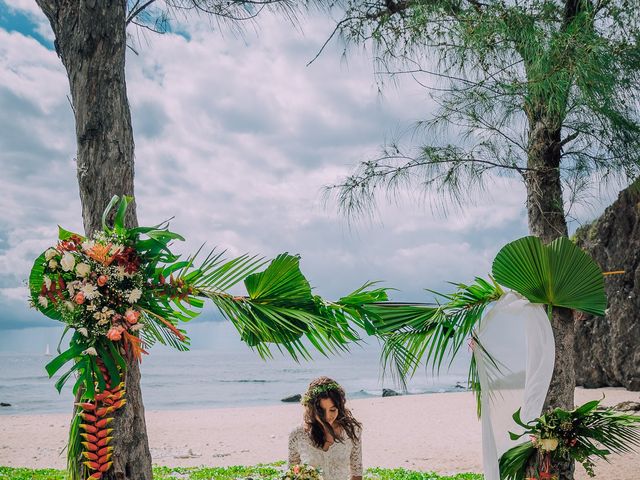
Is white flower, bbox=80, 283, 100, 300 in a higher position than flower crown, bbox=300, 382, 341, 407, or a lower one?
higher

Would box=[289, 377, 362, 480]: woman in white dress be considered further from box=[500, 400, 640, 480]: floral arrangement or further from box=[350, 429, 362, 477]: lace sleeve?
box=[500, 400, 640, 480]: floral arrangement

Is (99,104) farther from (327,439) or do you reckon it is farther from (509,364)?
(509,364)

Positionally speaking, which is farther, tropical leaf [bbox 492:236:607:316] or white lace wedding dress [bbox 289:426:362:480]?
tropical leaf [bbox 492:236:607:316]

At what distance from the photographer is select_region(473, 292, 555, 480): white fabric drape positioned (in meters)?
4.06

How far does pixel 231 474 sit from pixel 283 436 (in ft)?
17.9

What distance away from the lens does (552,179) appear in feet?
18.1

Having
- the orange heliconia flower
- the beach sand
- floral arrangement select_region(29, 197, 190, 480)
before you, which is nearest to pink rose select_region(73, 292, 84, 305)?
floral arrangement select_region(29, 197, 190, 480)

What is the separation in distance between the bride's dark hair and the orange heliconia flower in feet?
4.17

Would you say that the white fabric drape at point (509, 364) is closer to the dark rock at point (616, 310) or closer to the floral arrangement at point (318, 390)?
the floral arrangement at point (318, 390)

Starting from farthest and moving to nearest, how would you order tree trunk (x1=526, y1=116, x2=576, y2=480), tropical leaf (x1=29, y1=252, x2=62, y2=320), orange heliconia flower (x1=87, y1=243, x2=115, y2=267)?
tree trunk (x1=526, y1=116, x2=576, y2=480) → tropical leaf (x1=29, y1=252, x2=62, y2=320) → orange heliconia flower (x1=87, y1=243, x2=115, y2=267)

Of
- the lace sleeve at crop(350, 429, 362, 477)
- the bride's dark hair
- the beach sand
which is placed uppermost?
the bride's dark hair

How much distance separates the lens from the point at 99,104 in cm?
396

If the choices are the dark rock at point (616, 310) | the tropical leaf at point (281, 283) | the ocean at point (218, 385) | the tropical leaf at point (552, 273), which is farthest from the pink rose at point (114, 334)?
the ocean at point (218, 385)

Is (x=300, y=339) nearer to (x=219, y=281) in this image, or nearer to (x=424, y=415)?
(x=219, y=281)
